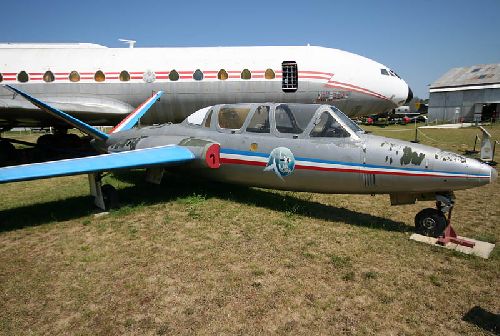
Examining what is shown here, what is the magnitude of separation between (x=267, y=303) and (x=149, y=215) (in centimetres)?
413

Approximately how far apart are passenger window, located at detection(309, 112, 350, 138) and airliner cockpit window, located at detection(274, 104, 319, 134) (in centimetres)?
24

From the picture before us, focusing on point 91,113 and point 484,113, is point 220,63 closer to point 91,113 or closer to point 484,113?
point 91,113

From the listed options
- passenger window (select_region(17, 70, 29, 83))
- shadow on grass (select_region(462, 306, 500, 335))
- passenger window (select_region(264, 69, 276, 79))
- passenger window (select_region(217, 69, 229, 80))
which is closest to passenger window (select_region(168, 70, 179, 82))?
passenger window (select_region(217, 69, 229, 80))

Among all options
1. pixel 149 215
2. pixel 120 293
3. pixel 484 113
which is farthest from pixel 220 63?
pixel 484 113

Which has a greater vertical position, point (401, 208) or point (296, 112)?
point (296, 112)

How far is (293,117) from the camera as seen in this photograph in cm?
725

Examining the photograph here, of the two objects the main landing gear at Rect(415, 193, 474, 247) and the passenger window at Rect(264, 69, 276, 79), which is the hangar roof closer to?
the passenger window at Rect(264, 69, 276, 79)

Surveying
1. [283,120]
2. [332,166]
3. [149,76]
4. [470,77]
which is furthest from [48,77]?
[470,77]

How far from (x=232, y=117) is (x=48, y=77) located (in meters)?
11.2

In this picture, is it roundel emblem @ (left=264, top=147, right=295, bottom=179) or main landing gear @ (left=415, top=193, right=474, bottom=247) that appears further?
roundel emblem @ (left=264, top=147, right=295, bottom=179)

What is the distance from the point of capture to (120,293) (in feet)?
14.0

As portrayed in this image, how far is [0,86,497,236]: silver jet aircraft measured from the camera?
226 inches

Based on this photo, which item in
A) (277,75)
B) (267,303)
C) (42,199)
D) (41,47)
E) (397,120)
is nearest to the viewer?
(267,303)

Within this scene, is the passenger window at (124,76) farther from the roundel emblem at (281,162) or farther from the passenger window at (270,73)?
the roundel emblem at (281,162)
